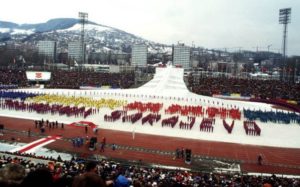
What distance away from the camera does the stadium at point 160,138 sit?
2111cm

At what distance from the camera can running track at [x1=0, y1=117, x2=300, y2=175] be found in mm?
23359

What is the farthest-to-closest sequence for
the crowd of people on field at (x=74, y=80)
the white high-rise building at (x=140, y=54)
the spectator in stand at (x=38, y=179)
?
1. the white high-rise building at (x=140, y=54)
2. the crowd of people on field at (x=74, y=80)
3. the spectator in stand at (x=38, y=179)

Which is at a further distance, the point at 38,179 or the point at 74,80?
the point at 74,80

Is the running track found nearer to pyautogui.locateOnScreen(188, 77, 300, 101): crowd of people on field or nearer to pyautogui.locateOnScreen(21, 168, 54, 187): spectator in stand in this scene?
pyautogui.locateOnScreen(21, 168, 54, 187): spectator in stand

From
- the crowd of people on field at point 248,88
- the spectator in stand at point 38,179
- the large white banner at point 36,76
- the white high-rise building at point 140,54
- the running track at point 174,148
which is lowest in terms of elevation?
the running track at point 174,148

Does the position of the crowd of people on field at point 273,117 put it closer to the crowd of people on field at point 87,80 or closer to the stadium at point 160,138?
the stadium at point 160,138

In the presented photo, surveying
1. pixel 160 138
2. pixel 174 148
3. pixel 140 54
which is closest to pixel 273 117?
pixel 160 138

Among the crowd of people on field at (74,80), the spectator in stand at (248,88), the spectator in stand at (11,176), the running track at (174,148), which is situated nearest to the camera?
the spectator in stand at (11,176)

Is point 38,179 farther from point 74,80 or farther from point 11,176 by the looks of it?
point 74,80

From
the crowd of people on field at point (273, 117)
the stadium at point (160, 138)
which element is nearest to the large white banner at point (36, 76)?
the stadium at point (160, 138)

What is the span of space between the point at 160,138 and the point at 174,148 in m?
3.62

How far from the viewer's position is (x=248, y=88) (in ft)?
231

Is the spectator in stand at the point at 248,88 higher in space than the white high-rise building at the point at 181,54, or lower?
lower

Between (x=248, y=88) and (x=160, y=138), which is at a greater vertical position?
(x=248, y=88)
